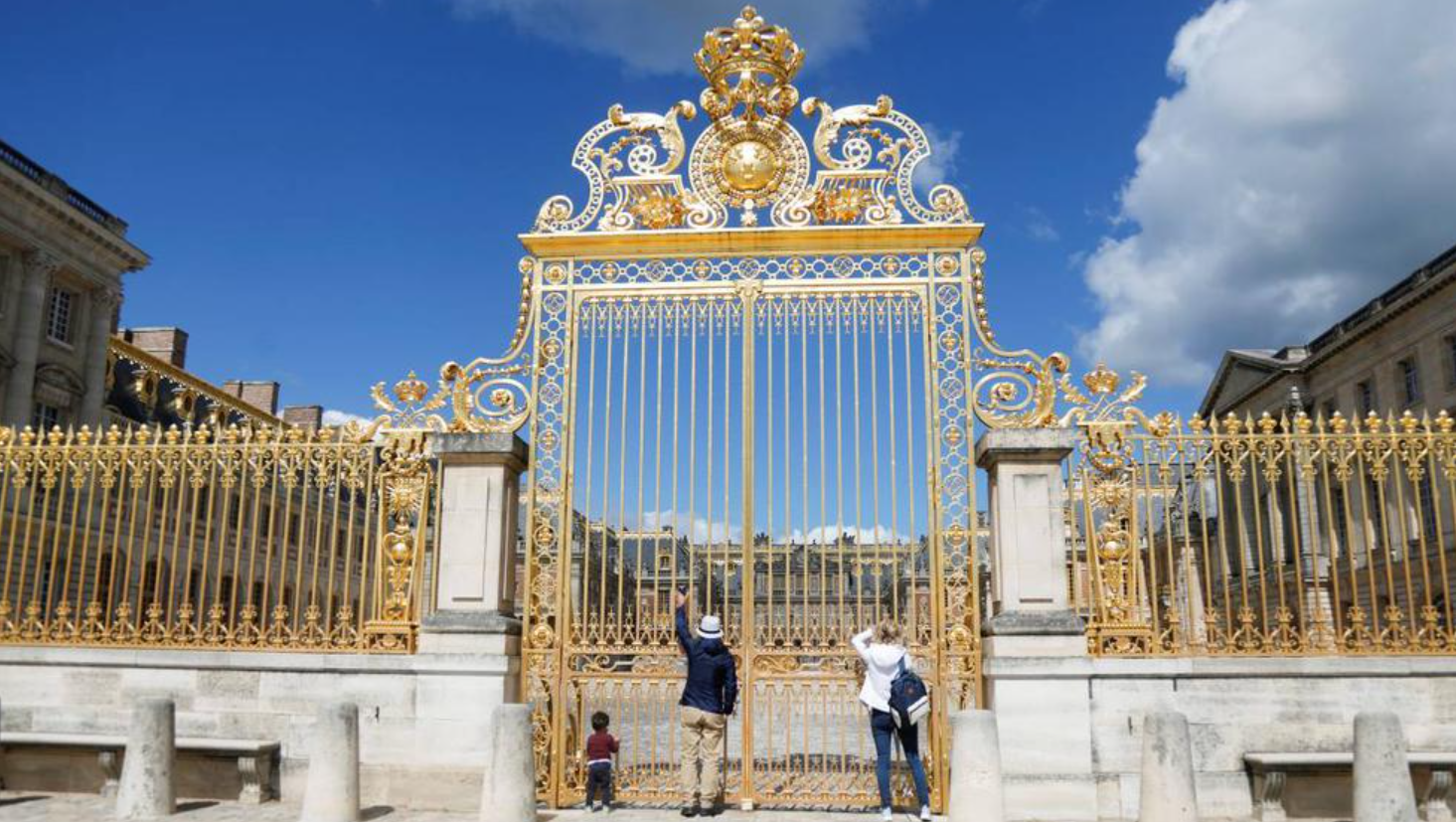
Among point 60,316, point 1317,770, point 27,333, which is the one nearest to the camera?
point 1317,770

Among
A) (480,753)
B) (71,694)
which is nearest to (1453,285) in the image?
(480,753)

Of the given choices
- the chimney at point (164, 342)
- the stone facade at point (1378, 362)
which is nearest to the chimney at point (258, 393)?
the chimney at point (164, 342)

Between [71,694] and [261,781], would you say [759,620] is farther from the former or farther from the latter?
[71,694]

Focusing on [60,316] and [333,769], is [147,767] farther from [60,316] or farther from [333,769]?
[60,316]

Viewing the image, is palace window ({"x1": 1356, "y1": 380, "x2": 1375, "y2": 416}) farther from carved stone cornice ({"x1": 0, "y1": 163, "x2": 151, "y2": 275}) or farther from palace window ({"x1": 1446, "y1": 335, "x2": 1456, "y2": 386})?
carved stone cornice ({"x1": 0, "y1": 163, "x2": 151, "y2": 275})

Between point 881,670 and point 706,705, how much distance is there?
4.66 ft

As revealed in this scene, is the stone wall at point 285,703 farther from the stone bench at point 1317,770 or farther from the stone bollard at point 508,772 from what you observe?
the stone bench at point 1317,770

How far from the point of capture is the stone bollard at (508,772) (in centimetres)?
838

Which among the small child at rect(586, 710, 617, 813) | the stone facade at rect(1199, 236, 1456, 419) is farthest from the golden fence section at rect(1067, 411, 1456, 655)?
the stone facade at rect(1199, 236, 1456, 419)

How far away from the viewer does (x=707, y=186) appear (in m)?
10.8

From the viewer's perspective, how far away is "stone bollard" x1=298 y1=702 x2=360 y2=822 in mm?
8680

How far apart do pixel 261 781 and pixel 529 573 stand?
2.78 m

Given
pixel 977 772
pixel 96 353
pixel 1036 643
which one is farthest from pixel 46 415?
pixel 977 772

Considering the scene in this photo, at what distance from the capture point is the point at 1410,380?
35375 mm
